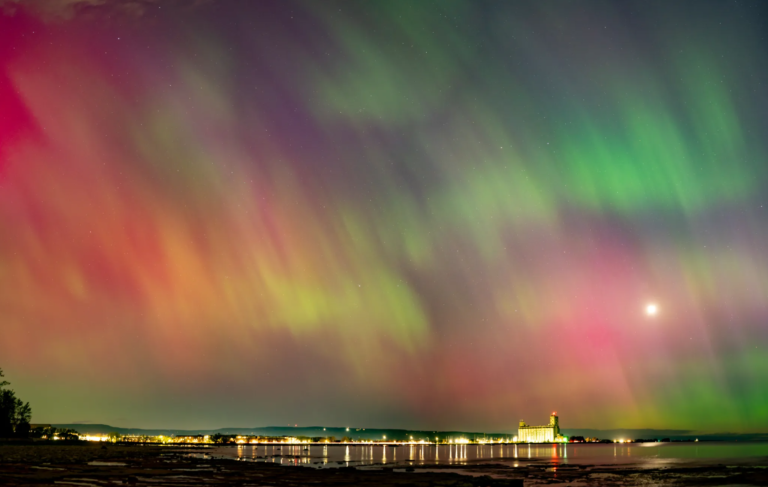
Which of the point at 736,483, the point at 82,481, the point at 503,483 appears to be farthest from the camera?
the point at 736,483

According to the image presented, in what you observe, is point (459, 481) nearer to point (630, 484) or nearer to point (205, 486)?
point (630, 484)

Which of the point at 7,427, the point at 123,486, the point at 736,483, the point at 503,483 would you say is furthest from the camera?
the point at 7,427

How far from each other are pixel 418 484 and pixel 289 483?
39.5 feet

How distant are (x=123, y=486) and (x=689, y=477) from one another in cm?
6439

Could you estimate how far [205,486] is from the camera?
182ft

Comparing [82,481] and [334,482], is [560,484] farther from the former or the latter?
[82,481]

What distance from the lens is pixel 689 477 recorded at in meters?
79.0

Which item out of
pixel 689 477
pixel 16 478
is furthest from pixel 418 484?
pixel 689 477

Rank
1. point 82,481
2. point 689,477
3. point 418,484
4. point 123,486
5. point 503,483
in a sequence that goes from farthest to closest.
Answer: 1. point 689,477
2. point 503,483
3. point 418,484
4. point 82,481
5. point 123,486

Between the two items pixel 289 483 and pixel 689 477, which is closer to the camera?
pixel 289 483

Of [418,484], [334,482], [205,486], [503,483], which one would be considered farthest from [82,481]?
[503,483]

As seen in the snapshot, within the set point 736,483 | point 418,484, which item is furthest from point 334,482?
point 736,483

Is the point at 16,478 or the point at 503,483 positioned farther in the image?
the point at 503,483

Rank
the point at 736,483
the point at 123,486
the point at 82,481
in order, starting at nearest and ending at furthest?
1. the point at 123,486
2. the point at 82,481
3. the point at 736,483
